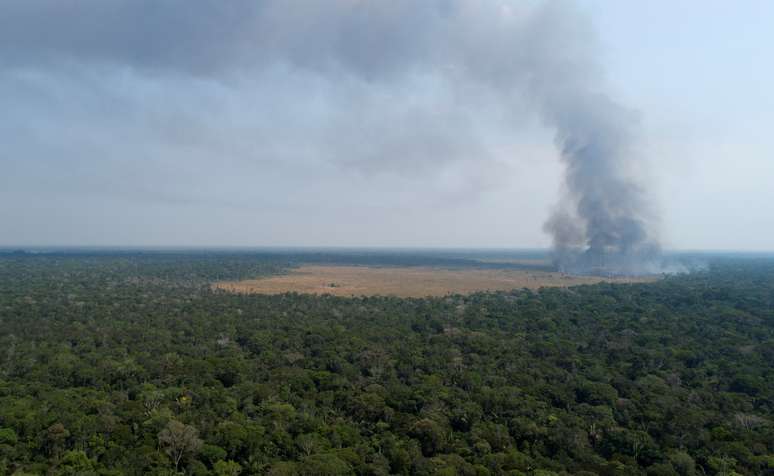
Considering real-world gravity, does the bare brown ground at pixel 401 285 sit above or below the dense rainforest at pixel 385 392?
above

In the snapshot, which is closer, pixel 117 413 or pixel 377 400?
pixel 117 413

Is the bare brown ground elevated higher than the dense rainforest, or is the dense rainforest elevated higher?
the bare brown ground

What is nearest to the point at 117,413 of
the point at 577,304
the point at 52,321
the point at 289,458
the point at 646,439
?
the point at 289,458

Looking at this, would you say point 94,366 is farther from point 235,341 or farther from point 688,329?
point 688,329

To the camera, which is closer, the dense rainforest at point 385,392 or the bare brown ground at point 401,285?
the dense rainforest at point 385,392

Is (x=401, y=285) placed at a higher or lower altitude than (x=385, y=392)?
higher

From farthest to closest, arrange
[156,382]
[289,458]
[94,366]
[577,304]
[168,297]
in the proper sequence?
[168,297]
[577,304]
[94,366]
[156,382]
[289,458]

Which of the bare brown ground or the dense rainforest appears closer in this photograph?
the dense rainforest

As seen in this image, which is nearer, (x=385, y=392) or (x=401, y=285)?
(x=385, y=392)
